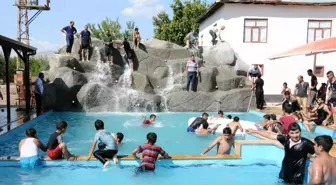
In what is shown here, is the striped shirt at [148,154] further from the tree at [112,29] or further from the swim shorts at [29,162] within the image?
the tree at [112,29]

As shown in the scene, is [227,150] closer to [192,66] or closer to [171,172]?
[171,172]

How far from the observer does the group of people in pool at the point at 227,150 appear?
4.17 m

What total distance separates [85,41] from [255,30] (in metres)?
11.5

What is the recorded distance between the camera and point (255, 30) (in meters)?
23.3

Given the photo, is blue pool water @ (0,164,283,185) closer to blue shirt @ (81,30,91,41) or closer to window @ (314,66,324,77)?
blue shirt @ (81,30,91,41)

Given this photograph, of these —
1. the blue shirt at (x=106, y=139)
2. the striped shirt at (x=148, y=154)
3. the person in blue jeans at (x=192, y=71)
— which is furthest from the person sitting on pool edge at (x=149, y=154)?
the person in blue jeans at (x=192, y=71)

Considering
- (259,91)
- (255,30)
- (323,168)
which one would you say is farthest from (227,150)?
(255,30)

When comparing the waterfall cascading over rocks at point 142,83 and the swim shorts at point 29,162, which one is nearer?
the swim shorts at point 29,162

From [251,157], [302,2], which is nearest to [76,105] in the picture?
[251,157]

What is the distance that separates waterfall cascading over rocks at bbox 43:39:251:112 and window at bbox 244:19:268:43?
1844mm

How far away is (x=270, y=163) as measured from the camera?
7074 mm

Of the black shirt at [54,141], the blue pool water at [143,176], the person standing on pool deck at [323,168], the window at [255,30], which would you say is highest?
the window at [255,30]

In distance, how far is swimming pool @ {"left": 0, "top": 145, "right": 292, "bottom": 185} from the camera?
6113 millimetres

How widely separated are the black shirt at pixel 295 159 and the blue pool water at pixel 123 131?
3.01 meters
